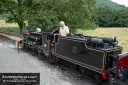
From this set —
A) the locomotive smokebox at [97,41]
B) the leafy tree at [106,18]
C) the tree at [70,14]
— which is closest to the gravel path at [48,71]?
the locomotive smokebox at [97,41]

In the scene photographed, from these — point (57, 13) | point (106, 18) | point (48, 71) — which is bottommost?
point (48, 71)

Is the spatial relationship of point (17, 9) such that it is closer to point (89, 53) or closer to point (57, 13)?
point (57, 13)

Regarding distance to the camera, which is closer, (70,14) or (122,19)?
(70,14)

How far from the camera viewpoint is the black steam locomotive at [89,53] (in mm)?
5602

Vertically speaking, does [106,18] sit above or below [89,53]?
above

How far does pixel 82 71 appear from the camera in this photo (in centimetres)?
688

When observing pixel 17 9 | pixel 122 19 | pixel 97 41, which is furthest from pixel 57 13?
pixel 122 19

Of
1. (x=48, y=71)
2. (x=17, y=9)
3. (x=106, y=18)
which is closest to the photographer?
(x=48, y=71)

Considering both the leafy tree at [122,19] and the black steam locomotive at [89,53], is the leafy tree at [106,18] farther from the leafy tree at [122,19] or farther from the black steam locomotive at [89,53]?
the black steam locomotive at [89,53]

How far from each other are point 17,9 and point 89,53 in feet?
54.0

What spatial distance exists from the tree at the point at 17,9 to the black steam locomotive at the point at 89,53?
41.6 ft

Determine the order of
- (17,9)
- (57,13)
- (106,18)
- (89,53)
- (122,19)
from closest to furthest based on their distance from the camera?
(89,53)
(17,9)
(57,13)
(122,19)
(106,18)

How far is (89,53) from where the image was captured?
6078mm

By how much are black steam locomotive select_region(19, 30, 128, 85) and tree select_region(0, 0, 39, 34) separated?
12.7m
